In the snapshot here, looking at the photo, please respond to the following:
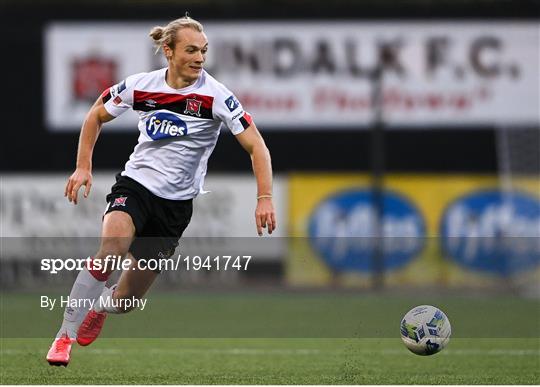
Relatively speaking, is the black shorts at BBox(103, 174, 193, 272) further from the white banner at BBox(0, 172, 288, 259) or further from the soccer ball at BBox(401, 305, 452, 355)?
the white banner at BBox(0, 172, 288, 259)

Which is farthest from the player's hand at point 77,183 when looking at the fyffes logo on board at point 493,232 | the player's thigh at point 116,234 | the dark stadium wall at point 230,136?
the dark stadium wall at point 230,136

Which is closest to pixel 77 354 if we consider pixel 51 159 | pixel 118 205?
pixel 118 205

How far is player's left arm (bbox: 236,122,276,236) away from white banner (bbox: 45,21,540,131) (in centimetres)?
1244

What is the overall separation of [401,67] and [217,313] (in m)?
8.21

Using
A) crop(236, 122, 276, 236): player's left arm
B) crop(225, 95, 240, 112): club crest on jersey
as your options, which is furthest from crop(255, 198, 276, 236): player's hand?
crop(225, 95, 240, 112): club crest on jersey

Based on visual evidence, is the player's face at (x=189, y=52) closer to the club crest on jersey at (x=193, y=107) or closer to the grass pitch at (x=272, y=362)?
the club crest on jersey at (x=193, y=107)

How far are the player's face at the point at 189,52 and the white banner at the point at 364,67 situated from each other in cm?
1238

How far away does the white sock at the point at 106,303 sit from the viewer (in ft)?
25.7

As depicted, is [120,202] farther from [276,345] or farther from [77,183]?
[276,345]

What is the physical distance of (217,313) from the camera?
13016mm

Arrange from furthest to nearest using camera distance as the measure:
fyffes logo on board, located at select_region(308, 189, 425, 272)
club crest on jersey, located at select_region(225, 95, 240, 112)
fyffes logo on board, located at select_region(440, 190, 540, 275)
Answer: fyffes logo on board, located at select_region(308, 189, 425, 272)
fyffes logo on board, located at select_region(440, 190, 540, 275)
club crest on jersey, located at select_region(225, 95, 240, 112)

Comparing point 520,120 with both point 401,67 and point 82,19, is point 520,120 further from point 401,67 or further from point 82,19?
point 82,19

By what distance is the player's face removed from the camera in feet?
24.4

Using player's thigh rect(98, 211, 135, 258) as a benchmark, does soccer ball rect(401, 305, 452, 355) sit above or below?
below
